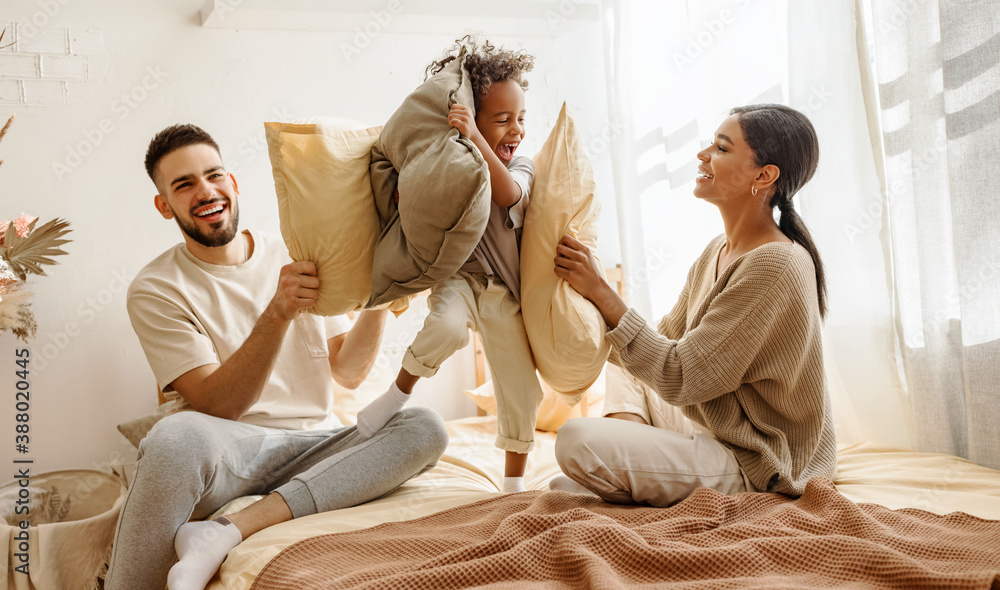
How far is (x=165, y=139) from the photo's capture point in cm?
205

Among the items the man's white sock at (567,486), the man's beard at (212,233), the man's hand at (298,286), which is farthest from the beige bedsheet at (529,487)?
the man's beard at (212,233)

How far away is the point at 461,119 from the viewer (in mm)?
1507

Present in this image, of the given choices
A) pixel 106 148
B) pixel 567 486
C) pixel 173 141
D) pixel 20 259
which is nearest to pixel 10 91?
pixel 106 148

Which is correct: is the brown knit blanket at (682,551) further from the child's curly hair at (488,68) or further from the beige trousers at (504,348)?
the child's curly hair at (488,68)

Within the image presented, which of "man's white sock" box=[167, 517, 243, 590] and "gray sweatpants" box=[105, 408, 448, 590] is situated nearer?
"man's white sock" box=[167, 517, 243, 590]

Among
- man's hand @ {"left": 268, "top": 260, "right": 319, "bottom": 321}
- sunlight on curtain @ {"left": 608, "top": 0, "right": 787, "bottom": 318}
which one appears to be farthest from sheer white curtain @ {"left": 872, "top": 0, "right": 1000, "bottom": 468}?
man's hand @ {"left": 268, "top": 260, "right": 319, "bottom": 321}

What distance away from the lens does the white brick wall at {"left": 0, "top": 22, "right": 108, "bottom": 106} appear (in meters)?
2.52

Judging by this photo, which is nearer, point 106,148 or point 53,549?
point 53,549

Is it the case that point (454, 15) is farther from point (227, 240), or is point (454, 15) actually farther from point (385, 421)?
point (385, 421)

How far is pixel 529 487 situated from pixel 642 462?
49 cm

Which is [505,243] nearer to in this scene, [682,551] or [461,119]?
[461,119]

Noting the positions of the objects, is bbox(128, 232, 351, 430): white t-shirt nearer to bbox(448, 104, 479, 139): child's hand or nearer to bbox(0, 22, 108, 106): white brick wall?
bbox(448, 104, 479, 139): child's hand

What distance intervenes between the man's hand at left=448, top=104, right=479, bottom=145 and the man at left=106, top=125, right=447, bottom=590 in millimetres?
470

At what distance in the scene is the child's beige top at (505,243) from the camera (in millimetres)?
1716
